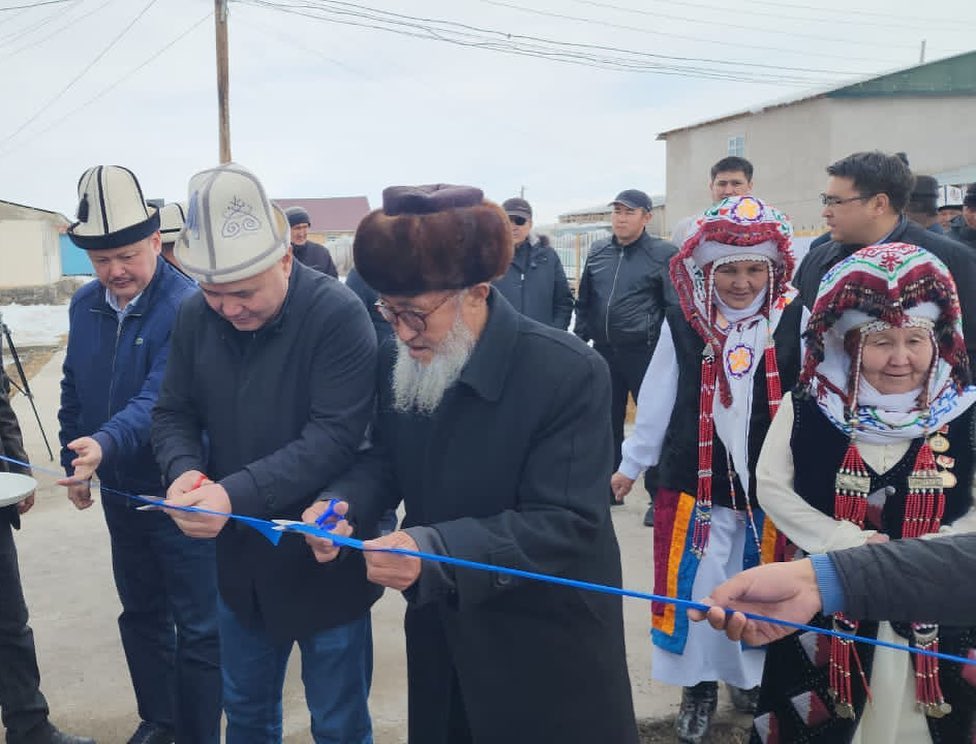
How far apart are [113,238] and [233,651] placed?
5.02 ft

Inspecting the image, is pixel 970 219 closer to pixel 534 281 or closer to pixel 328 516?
pixel 534 281

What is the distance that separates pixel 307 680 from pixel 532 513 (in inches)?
40.7

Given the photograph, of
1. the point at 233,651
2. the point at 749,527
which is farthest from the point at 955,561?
the point at 233,651

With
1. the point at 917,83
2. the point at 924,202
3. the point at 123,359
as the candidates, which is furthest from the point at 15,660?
the point at 917,83

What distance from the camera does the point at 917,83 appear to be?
24.2 m

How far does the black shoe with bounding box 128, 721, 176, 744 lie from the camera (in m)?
3.07

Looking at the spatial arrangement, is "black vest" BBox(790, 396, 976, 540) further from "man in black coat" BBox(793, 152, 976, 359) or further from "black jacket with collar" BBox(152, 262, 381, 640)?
"man in black coat" BBox(793, 152, 976, 359)

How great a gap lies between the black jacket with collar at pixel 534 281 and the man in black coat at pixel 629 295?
20.3 inches

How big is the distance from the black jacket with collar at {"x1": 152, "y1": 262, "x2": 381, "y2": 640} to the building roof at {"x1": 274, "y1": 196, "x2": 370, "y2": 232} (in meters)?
56.0

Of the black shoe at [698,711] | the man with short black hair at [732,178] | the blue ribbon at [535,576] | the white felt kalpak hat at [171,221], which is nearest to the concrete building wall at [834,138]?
the man with short black hair at [732,178]

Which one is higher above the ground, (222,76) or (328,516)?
(222,76)

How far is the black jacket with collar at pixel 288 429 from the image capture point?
86.2 inches

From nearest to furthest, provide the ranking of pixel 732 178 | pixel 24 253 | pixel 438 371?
pixel 438 371, pixel 732 178, pixel 24 253

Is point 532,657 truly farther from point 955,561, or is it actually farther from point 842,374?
point 842,374
